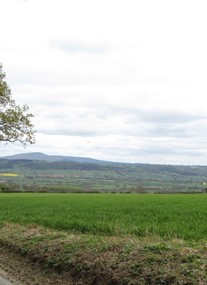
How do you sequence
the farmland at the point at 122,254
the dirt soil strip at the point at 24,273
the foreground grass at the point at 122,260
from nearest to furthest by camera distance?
the foreground grass at the point at 122,260 < the farmland at the point at 122,254 < the dirt soil strip at the point at 24,273

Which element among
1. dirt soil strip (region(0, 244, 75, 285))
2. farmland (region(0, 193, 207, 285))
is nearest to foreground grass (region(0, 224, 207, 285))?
farmland (region(0, 193, 207, 285))

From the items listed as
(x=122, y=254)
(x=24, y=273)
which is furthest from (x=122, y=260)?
(x=24, y=273)

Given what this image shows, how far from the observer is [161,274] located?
7.17m

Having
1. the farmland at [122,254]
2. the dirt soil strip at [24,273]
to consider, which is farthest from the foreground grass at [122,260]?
the dirt soil strip at [24,273]

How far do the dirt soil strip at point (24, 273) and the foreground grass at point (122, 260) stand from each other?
19 cm

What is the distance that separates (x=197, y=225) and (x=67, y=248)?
5008 millimetres

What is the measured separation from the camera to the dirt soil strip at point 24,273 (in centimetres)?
864

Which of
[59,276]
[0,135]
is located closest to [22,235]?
[59,276]

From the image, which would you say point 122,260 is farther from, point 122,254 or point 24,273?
point 24,273

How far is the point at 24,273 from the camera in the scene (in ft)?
31.6

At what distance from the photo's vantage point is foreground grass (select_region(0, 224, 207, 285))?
712cm

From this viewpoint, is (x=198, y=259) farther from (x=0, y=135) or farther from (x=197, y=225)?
(x=0, y=135)

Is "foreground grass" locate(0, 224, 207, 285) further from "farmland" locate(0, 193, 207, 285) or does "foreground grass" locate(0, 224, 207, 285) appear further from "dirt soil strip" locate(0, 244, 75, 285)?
"dirt soil strip" locate(0, 244, 75, 285)

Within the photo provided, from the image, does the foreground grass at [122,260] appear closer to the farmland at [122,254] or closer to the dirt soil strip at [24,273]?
the farmland at [122,254]
